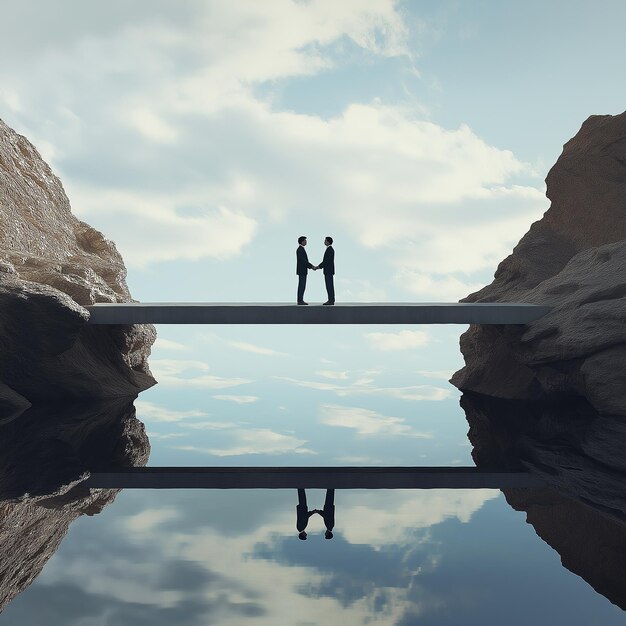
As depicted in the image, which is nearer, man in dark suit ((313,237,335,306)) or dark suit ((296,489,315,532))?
dark suit ((296,489,315,532))

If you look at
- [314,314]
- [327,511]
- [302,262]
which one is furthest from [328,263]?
[327,511]

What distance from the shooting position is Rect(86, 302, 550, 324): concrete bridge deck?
1902cm

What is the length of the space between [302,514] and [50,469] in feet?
15.4

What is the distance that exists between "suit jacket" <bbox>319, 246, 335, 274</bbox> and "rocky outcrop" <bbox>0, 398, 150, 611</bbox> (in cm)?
565

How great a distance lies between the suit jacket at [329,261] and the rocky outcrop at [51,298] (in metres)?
6.48

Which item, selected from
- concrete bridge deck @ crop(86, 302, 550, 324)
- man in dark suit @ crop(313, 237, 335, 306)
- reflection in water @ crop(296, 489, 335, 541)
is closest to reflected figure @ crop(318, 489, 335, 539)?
reflection in water @ crop(296, 489, 335, 541)

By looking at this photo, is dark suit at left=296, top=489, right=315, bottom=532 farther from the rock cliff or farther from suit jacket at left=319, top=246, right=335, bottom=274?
suit jacket at left=319, top=246, right=335, bottom=274

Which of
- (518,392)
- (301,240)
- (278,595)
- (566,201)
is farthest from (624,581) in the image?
(566,201)

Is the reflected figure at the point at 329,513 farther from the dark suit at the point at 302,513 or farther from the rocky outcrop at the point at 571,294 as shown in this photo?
the rocky outcrop at the point at 571,294

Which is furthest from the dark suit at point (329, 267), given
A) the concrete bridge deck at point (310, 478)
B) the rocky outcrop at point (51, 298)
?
the concrete bridge deck at point (310, 478)

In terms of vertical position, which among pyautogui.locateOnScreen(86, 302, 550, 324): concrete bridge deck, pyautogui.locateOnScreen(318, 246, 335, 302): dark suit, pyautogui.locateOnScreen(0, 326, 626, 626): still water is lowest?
pyautogui.locateOnScreen(0, 326, 626, 626): still water

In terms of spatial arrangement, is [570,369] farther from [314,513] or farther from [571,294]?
[314,513]

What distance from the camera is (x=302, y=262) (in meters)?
17.2

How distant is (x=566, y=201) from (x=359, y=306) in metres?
14.5
